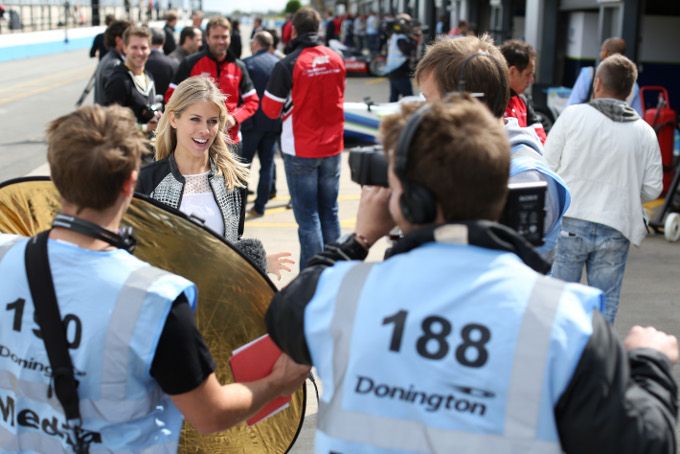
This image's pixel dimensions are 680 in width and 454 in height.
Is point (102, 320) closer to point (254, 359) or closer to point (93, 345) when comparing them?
point (93, 345)

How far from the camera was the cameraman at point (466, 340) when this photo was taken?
1728 mm

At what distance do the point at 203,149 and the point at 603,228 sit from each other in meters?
2.33

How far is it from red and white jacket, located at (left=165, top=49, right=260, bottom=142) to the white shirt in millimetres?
3588

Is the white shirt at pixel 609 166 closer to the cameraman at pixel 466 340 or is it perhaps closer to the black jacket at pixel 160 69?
the cameraman at pixel 466 340

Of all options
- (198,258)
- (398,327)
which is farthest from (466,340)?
(198,258)

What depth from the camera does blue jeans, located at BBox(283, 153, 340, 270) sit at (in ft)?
22.3

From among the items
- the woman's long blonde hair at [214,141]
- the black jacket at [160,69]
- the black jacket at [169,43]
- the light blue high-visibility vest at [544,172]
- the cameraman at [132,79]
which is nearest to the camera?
the light blue high-visibility vest at [544,172]

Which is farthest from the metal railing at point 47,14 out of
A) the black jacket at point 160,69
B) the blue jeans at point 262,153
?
the blue jeans at point 262,153

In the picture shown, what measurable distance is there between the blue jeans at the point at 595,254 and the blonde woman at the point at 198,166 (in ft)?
6.46

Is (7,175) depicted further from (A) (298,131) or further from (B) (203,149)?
(B) (203,149)

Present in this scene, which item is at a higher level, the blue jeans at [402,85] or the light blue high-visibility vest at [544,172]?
the light blue high-visibility vest at [544,172]

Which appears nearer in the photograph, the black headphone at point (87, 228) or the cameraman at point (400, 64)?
the black headphone at point (87, 228)

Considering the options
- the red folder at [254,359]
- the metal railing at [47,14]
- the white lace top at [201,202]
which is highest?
the metal railing at [47,14]

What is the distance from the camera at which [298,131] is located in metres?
6.92
